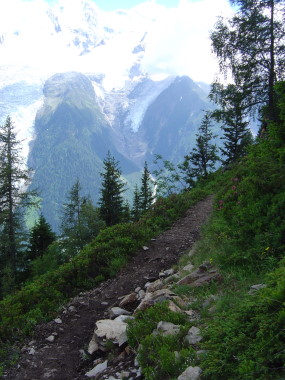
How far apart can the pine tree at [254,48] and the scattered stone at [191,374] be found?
15.6 meters

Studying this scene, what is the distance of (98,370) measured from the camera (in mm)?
5438

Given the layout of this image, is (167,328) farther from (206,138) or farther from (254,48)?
(206,138)

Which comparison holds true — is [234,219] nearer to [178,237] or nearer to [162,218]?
[178,237]

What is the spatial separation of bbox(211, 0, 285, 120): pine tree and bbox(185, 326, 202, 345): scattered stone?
14.7m

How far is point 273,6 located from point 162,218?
13.1 meters

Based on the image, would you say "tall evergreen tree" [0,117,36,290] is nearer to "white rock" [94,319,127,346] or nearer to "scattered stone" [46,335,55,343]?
"scattered stone" [46,335,55,343]

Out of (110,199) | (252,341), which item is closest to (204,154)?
(110,199)

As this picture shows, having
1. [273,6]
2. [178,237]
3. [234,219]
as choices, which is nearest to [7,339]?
[234,219]

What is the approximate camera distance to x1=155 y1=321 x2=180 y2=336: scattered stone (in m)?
5.05

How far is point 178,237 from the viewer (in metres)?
12.2

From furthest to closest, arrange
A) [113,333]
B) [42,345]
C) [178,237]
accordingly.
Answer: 1. [178,237]
2. [42,345]
3. [113,333]

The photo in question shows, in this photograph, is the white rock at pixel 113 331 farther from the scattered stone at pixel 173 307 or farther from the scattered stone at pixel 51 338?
the scattered stone at pixel 51 338

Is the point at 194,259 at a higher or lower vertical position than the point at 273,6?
lower

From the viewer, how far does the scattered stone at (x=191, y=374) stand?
150 inches
